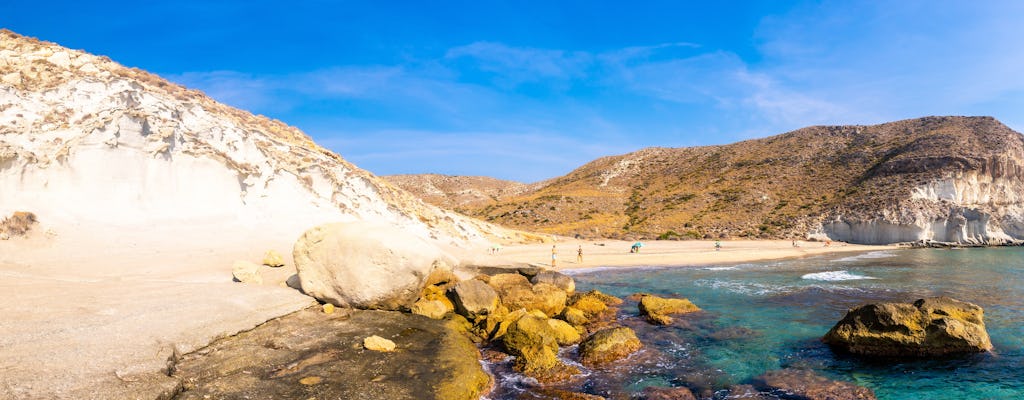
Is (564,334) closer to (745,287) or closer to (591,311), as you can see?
(591,311)

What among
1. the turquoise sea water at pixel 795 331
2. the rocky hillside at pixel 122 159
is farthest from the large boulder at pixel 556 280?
the rocky hillside at pixel 122 159

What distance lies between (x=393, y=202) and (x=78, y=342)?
26.4 m

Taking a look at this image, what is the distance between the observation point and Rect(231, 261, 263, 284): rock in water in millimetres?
14195

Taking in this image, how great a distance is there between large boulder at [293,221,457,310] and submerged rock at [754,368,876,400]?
901 centimetres

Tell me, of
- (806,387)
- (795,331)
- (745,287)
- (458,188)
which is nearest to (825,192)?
(745,287)

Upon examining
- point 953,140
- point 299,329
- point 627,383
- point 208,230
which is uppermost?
point 953,140

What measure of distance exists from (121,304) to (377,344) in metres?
5.65

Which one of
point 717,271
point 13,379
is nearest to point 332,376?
point 13,379

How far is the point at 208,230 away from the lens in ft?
65.5

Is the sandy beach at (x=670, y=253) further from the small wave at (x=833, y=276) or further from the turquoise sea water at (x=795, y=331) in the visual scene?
the small wave at (x=833, y=276)

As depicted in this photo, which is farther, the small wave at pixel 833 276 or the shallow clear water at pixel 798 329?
the small wave at pixel 833 276

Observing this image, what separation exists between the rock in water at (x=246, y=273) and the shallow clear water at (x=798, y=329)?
35.2ft

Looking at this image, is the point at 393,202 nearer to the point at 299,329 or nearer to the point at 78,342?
the point at 299,329

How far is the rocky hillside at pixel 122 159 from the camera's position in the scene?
17406 mm
